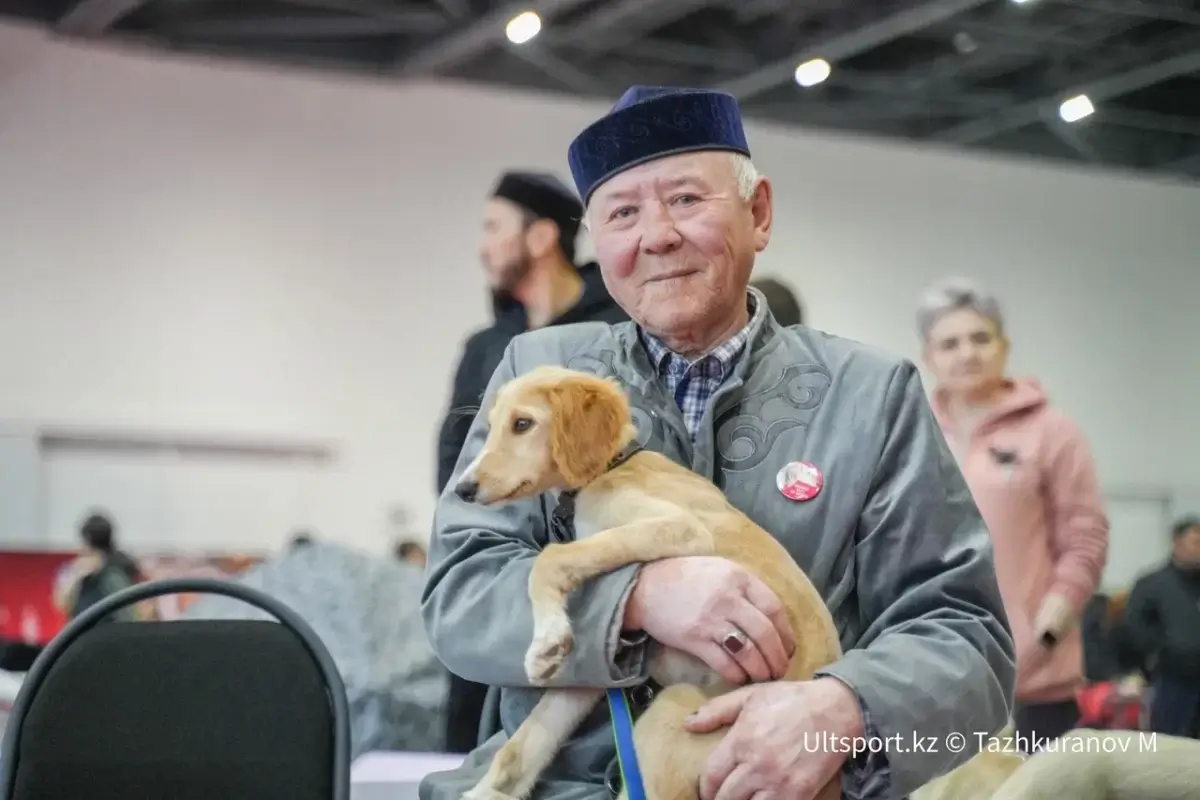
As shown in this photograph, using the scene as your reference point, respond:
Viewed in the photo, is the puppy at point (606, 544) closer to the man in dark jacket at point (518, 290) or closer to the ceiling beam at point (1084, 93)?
the man in dark jacket at point (518, 290)

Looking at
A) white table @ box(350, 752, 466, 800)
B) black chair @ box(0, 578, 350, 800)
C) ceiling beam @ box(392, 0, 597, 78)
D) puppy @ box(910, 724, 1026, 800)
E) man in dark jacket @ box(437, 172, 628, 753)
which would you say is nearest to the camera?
puppy @ box(910, 724, 1026, 800)

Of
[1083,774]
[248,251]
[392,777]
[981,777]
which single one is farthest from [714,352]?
[248,251]

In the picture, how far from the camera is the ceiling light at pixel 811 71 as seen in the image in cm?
213

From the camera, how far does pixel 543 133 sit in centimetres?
241

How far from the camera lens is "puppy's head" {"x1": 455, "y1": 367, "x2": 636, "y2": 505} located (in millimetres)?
1029

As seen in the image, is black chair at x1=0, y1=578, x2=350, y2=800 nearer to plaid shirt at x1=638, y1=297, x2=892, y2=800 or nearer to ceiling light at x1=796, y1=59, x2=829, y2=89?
plaid shirt at x1=638, y1=297, x2=892, y2=800

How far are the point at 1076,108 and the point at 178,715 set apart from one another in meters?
1.62

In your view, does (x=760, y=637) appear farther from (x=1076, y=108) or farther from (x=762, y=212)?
(x=1076, y=108)

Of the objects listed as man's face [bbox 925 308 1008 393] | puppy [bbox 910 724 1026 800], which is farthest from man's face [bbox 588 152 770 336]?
man's face [bbox 925 308 1008 393]

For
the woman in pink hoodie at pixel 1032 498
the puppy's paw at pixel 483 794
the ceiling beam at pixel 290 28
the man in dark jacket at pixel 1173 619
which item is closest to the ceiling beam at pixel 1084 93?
the woman in pink hoodie at pixel 1032 498

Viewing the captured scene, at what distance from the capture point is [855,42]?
81.7 inches

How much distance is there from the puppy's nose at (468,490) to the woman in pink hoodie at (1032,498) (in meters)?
0.88

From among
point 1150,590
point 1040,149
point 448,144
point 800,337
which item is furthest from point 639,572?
point 448,144

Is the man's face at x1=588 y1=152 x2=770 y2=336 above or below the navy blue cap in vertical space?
below
